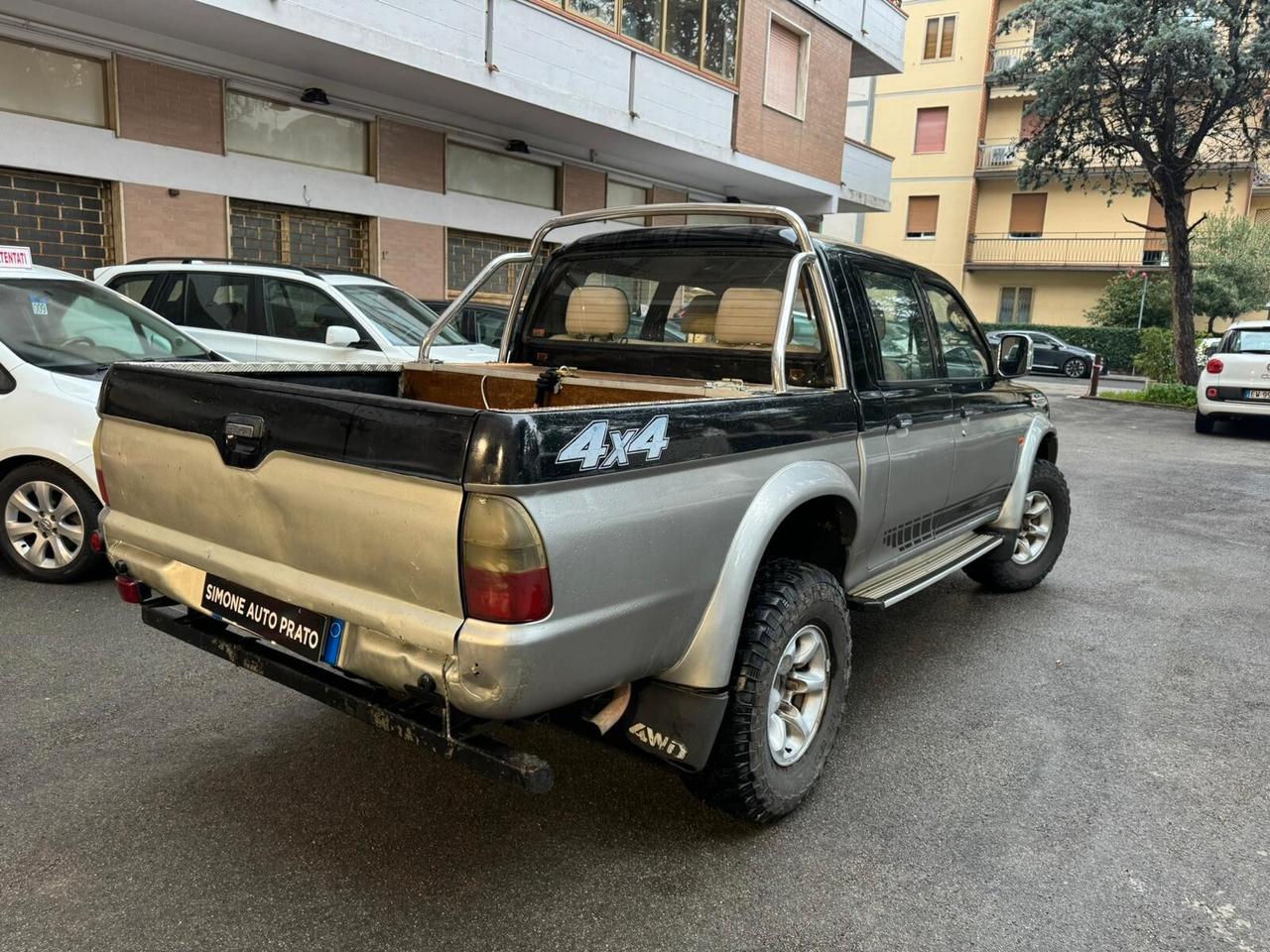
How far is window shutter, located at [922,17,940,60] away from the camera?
34.2 metres

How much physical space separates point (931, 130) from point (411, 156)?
92.8ft

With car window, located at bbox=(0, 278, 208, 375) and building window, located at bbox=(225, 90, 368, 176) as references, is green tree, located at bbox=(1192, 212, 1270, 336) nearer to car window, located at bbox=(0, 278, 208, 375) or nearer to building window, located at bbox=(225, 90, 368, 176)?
building window, located at bbox=(225, 90, 368, 176)

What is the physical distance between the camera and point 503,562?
6.54 feet

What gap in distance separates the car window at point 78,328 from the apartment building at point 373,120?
4.00m

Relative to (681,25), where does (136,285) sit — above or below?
below

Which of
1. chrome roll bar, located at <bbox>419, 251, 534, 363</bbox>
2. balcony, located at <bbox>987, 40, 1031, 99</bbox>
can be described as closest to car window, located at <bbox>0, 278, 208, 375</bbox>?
chrome roll bar, located at <bbox>419, 251, 534, 363</bbox>

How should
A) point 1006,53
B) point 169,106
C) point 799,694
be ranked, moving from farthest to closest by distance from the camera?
1. point 1006,53
2. point 169,106
3. point 799,694

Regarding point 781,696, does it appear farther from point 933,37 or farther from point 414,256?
point 933,37

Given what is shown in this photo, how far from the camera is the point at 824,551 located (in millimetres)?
3363

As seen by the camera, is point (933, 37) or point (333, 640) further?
point (933, 37)

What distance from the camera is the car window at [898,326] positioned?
3797 mm

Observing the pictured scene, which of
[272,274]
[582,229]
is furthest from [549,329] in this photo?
[582,229]

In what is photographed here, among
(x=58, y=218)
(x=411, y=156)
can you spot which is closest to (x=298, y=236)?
(x=411, y=156)

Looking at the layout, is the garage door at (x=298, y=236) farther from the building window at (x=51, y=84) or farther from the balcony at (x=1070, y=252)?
the balcony at (x=1070, y=252)
